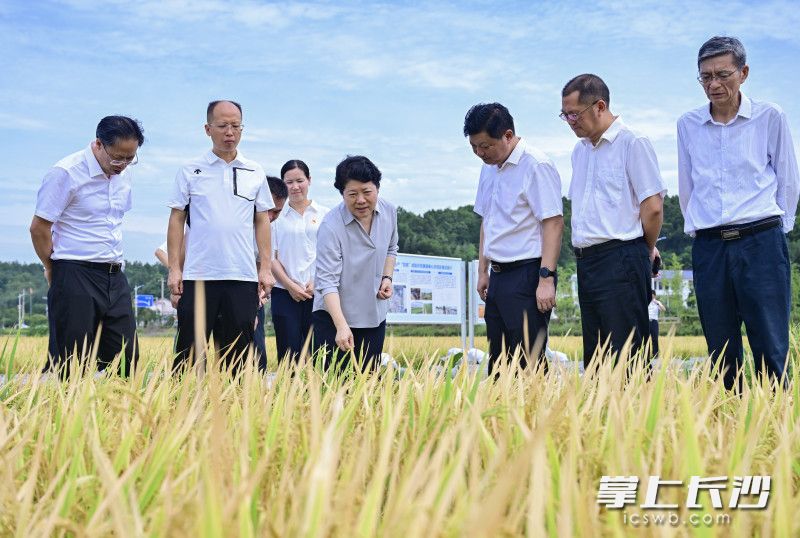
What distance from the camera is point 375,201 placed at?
4.00 meters

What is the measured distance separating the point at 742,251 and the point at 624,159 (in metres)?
0.66

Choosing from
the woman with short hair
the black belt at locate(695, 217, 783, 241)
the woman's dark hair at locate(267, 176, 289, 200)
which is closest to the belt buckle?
the black belt at locate(695, 217, 783, 241)

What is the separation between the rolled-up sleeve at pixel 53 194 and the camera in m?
4.23

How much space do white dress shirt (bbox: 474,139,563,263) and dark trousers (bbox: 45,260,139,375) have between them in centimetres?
194

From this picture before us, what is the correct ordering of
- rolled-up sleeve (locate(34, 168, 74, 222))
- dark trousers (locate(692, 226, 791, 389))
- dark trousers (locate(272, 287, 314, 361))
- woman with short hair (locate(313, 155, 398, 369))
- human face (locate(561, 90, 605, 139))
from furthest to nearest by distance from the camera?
1. dark trousers (locate(272, 287, 314, 361))
2. rolled-up sleeve (locate(34, 168, 74, 222))
3. woman with short hair (locate(313, 155, 398, 369))
4. human face (locate(561, 90, 605, 139))
5. dark trousers (locate(692, 226, 791, 389))

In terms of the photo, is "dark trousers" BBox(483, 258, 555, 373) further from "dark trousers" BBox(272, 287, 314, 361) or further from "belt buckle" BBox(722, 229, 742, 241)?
"dark trousers" BBox(272, 287, 314, 361)

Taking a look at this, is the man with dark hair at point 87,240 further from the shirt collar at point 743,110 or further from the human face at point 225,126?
the shirt collar at point 743,110

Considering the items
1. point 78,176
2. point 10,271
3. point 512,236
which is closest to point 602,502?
point 512,236

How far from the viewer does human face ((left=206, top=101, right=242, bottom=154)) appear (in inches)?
171

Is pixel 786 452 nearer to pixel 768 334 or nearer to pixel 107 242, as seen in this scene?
pixel 768 334

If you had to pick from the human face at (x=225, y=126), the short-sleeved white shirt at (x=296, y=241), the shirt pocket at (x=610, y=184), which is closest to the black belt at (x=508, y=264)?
the shirt pocket at (x=610, y=184)

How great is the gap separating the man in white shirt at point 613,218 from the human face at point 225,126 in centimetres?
175

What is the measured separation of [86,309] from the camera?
4309mm

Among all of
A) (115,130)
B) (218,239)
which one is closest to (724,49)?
(218,239)
